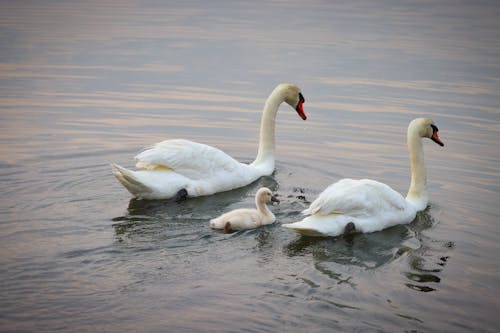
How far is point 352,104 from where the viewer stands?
697 inches

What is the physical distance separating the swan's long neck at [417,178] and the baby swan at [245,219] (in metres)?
2.37

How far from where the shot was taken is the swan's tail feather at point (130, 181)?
9836 mm

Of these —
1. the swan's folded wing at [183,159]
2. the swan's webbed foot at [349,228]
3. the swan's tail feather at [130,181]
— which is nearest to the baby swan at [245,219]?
the swan's webbed foot at [349,228]

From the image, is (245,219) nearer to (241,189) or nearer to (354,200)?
(354,200)

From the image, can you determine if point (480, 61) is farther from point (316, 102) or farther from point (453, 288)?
point (453, 288)

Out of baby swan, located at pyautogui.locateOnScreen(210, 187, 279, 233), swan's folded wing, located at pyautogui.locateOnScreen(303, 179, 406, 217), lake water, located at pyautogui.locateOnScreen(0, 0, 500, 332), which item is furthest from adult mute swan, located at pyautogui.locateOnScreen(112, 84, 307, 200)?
swan's folded wing, located at pyautogui.locateOnScreen(303, 179, 406, 217)

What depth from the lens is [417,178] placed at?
10922mm

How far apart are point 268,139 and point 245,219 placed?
3.91 m

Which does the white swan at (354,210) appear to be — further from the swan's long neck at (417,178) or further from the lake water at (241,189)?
the swan's long neck at (417,178)

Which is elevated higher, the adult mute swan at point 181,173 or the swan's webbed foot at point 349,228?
the adult mute swan at point 181,173

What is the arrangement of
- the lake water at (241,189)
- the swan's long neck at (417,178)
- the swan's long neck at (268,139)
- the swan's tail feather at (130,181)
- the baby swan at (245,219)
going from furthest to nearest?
1. the swan's long neck at (268,139)
2. the swan's long neck at (417,178)
3. the swan's tail feather at (130,181)
4. the baby swan at (245,219)
5. the lake water at (241,189)

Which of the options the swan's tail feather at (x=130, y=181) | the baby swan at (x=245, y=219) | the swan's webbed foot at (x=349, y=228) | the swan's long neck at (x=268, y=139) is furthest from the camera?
the swan's long neck at (x=268, y=139)

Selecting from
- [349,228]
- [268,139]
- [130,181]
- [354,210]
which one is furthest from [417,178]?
[130,181]

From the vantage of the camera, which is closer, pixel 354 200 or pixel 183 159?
pixel 354 200
